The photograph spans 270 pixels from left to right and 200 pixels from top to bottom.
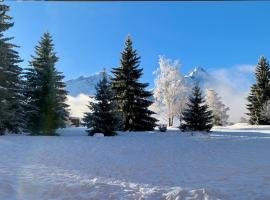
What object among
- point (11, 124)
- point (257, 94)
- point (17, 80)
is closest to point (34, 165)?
point (11, 124)

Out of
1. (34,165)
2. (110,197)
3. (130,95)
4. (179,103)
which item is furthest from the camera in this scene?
(179,103)

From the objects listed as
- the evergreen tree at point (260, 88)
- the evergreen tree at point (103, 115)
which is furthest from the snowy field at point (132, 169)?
the evergreen tree at point (260, 88)

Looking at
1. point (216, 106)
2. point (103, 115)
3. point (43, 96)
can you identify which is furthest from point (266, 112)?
point (43, 96)

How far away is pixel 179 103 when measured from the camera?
4944 centimetres

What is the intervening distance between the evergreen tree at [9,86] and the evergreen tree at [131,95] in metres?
9.40

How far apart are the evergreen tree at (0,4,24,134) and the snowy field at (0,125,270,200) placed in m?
5.62

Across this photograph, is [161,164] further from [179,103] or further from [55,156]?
[179,103]

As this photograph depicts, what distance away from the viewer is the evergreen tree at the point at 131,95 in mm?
32938

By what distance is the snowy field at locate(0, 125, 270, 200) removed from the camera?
32.9 ft

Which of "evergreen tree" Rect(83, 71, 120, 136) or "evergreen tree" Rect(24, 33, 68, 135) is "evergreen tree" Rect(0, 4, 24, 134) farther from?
"evergreen tree" Rect(83, 71, 120, 136)

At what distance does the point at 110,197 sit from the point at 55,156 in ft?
21.5

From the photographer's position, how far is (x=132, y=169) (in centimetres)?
1398

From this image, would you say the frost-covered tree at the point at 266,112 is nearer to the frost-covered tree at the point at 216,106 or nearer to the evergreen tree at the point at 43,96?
the frost-covered tree at the point at 216,106

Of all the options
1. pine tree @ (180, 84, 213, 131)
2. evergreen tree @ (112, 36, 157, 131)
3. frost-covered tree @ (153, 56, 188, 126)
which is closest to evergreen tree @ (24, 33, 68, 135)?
evergreen tree @ (112, 36, 157, 131)
